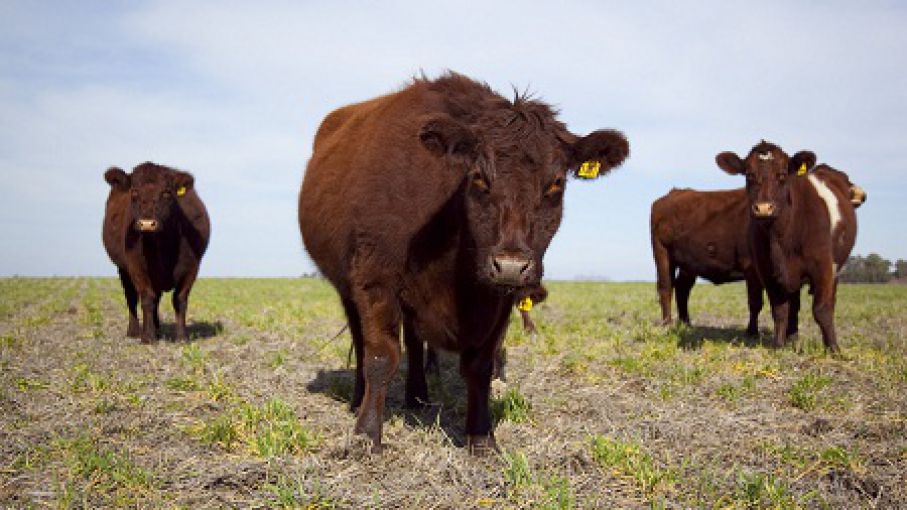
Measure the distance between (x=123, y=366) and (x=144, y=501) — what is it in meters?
4.91

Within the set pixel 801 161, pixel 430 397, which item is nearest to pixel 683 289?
pixel 801 161

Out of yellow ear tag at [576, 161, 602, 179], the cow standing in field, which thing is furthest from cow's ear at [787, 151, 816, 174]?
yellow ear tag at [576, 161, 602, 179]

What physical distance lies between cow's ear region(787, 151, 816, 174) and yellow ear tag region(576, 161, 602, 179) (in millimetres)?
5814

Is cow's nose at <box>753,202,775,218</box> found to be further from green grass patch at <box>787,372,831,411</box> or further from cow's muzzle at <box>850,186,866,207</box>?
cow's muzzle at <box>850,186,866,207</box>

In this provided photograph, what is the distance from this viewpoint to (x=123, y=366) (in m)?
8.20

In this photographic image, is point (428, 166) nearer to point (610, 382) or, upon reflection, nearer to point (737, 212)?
point (610, 382)

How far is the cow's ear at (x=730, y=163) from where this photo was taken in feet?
33.1

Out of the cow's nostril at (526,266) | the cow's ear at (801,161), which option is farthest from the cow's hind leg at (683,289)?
the cow's nostril at (526,266)

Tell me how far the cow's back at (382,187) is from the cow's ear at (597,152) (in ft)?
2.70

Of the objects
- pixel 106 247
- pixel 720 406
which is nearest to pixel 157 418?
pixel 720 406

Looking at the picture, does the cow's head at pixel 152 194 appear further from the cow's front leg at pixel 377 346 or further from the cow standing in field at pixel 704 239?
the cow standing in field at pixel 704 239

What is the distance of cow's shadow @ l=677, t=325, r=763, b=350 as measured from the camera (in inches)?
396

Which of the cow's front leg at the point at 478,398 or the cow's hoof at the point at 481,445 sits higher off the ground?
the cow's front leg at the point at 478,398

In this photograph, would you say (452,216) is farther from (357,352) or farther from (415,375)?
(357,352)
